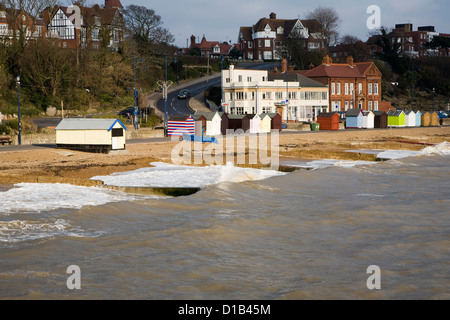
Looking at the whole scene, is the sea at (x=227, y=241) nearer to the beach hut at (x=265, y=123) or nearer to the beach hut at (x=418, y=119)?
the beach hut at (x=265, y=123)

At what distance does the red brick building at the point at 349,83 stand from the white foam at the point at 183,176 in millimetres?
53140

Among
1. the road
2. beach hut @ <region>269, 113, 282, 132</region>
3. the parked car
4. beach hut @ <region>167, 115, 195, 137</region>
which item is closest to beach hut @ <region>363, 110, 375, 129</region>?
beach hut @ <region>269, 113, 282, 132</region>

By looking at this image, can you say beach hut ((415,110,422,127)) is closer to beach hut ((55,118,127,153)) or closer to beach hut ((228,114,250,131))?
beach hut ((228,114,250,131))

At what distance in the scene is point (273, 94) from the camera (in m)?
70.0

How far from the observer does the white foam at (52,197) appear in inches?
728

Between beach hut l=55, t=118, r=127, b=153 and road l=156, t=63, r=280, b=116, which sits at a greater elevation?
road l=156, t=63, r=280, b=116

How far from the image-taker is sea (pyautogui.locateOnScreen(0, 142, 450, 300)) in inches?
457

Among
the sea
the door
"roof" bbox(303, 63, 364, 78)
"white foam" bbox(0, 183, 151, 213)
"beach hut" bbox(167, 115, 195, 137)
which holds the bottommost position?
the sea

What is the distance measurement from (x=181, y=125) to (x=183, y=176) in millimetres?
18567

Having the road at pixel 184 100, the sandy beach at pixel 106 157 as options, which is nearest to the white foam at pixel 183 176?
the sandy beach at pixel 106 157

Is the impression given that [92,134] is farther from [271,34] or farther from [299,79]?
[271,34]

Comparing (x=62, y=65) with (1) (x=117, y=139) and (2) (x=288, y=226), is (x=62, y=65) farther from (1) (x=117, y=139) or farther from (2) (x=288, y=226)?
(2) (x=288, y=226)

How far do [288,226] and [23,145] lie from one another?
2619 centimetres

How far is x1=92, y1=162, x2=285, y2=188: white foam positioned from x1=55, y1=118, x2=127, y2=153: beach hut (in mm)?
4925
